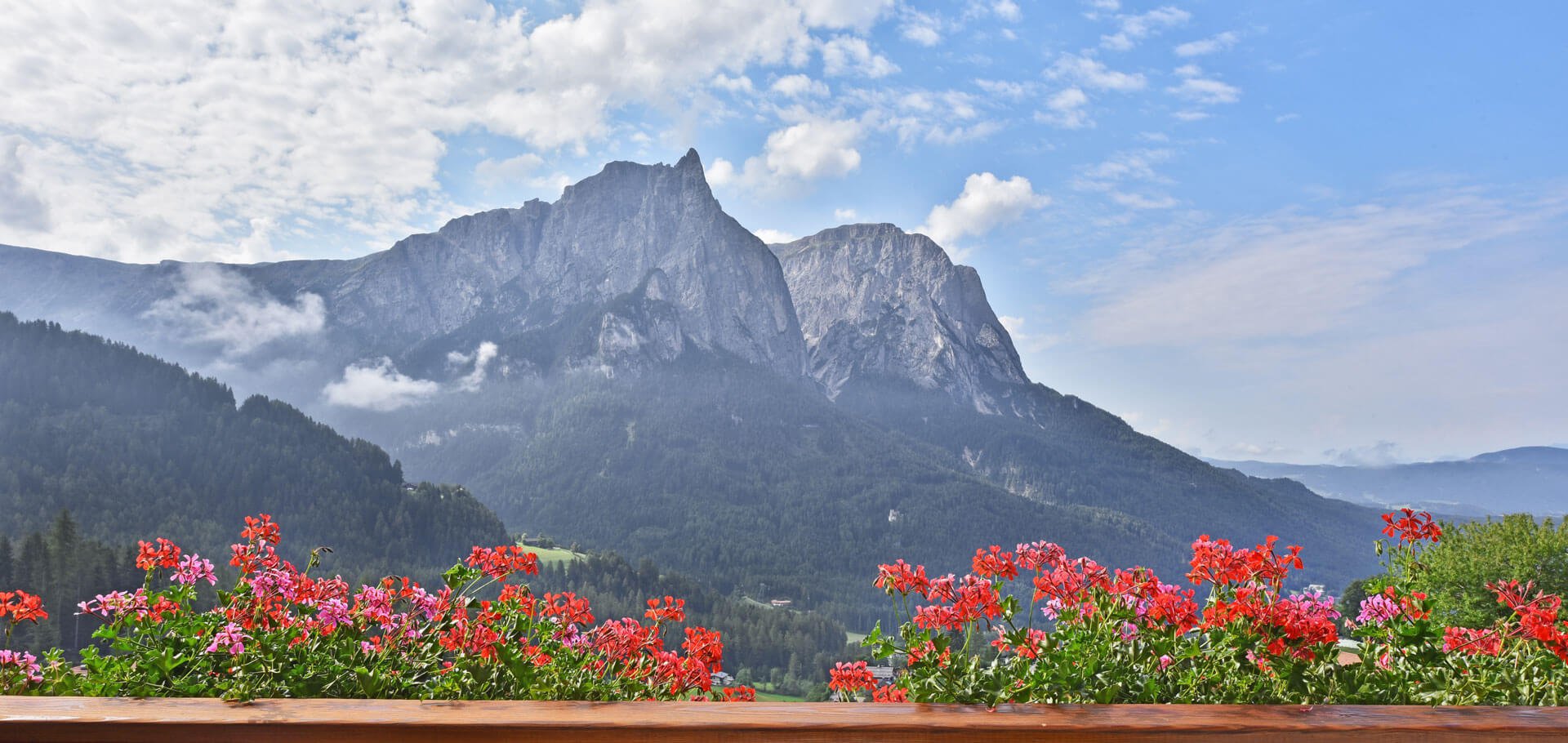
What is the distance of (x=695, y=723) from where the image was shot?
Answer: 5.40ft

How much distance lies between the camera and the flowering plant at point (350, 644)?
2084mm

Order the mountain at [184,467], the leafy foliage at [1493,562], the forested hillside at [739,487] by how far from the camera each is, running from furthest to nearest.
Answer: the forested hillside at [739,487]
the mountain at [184,467]
the leafy foliage at [1493,562]

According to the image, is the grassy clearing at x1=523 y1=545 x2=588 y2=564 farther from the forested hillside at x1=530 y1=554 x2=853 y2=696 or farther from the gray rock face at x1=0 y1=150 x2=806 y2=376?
the gray rock face at x1=0 y1=150 x2=806 y2=376

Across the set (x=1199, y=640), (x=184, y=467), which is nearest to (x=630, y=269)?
(x=184, y=467)

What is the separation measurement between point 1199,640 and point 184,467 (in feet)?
315

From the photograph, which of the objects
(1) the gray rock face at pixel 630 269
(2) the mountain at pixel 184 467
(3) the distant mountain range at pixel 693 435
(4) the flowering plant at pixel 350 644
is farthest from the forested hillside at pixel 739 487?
(4) the flowering plant at pixel 350 644

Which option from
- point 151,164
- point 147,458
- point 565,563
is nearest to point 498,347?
point 147,458

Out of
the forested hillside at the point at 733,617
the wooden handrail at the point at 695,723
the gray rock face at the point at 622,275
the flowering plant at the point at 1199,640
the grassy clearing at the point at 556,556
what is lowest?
the forested hillside at the point at 733,617

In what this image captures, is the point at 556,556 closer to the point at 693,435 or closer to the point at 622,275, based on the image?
the point at 693,435

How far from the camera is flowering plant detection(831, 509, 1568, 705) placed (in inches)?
78.6

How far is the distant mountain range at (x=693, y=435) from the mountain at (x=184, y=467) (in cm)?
3074

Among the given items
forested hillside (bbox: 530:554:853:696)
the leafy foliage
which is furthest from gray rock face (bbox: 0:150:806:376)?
the leafy foliage

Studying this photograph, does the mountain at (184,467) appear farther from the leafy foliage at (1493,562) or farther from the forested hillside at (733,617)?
the leafy foliage at (1493,562)

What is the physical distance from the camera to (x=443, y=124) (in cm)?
3791
